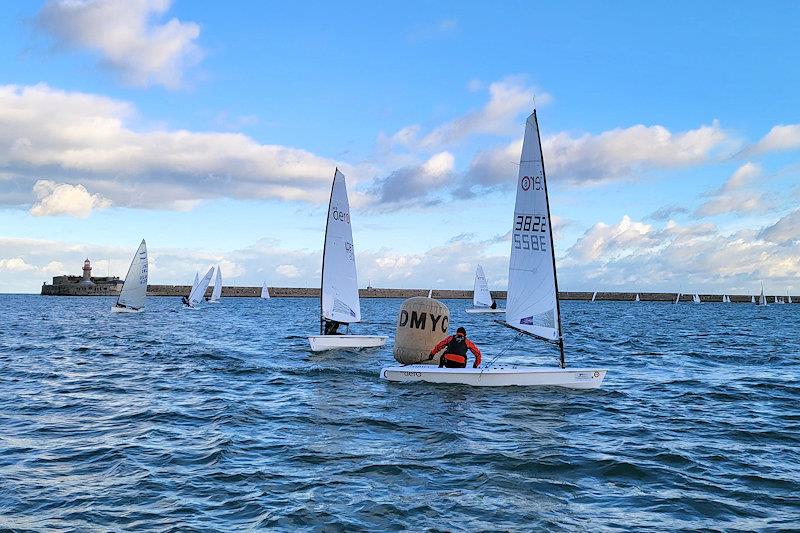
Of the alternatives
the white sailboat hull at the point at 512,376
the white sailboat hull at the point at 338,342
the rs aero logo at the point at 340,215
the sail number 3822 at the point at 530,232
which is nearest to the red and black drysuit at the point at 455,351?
the white sailboat hull at the point at 512,376

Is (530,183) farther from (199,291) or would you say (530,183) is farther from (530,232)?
(199,291)

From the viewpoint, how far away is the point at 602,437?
14.3m

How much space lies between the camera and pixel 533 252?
20734 millimetres

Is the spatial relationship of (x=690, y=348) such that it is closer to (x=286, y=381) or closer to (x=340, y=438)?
(x=286, y=381)

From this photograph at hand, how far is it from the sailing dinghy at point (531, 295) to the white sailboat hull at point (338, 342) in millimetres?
8451

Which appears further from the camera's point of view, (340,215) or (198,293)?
(198,293)

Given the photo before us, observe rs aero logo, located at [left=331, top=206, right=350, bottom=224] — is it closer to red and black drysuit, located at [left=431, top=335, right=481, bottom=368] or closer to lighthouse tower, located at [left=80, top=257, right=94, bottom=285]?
red and black drysuit, located at [left=431, top=335, right=481, bottom=368]

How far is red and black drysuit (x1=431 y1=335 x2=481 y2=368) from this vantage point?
66.3 feet

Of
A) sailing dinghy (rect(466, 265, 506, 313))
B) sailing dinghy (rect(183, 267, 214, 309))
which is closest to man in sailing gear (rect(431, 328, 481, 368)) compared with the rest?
Result: sailing dinghy (rect(466, 265, 506, 313))

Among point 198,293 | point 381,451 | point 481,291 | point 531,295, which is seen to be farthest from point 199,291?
point 381,451

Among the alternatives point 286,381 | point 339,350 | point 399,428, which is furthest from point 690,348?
point 399,428

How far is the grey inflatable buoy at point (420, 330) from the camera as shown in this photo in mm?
21281

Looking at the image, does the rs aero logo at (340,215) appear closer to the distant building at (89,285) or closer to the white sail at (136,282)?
the white sail at (136,282)

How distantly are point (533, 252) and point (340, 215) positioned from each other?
42.4 ft
